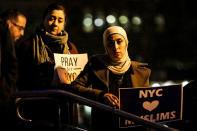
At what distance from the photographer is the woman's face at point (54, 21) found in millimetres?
4008

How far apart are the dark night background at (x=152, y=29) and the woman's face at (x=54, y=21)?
18.3 m

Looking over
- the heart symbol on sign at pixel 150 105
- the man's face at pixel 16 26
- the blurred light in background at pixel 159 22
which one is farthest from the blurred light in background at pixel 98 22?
the heart symbol on sign at pixel 150 105

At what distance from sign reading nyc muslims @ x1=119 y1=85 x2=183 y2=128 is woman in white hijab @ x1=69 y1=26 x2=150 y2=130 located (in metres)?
0.23

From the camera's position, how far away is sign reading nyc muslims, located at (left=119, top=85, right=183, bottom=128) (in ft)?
10.7

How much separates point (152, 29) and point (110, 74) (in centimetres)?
2725

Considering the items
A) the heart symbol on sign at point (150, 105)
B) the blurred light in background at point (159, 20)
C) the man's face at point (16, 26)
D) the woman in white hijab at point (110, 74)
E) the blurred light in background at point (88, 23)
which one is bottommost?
→ the heart symbol on sign at point (150, 105)

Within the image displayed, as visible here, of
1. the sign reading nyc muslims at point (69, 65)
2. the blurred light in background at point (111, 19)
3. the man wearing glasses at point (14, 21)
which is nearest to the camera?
the sign reading nyc muslims at point (69, 65)

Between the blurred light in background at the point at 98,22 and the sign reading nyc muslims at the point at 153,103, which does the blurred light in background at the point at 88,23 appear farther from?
the sign reading nyc muslims at the point at 153,103

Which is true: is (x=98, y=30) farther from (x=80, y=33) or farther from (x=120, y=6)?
(x=120, y=6)

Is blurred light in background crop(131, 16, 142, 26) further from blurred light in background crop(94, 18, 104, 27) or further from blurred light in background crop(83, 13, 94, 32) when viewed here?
blurred light in background crop(83, 13, 94, 32)

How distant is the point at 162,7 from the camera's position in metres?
30.8

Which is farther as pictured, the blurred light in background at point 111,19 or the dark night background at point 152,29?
the blurred light in background at point 111,19

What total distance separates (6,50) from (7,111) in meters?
0.52

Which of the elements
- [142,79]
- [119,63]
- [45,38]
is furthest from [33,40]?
[142,79]
